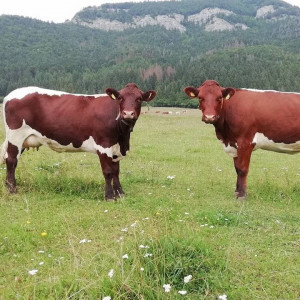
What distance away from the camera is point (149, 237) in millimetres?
4648

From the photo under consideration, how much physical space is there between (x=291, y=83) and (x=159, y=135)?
87.2 meters

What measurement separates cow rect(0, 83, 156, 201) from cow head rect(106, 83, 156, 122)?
0.16 meters

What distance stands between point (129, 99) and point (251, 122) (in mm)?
2594

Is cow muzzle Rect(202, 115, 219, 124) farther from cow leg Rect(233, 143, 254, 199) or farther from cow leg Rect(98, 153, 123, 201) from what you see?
cow leg Rect(98, 153, 123, 201)

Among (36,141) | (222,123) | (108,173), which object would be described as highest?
(222,123)

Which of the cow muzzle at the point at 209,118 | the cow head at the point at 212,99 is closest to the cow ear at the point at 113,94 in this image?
the cow head at the point at 212,99

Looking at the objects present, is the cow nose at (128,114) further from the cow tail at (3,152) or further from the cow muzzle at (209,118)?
the cow tail at (3,152)

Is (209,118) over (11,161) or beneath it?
over

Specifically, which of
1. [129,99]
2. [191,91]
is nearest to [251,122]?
[191,91]

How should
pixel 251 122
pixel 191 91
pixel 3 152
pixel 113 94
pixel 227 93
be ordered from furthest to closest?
pixel 3 152 < pixel 191 91 < pixel 251 122 < pixel 227 93 < pixel 113 94

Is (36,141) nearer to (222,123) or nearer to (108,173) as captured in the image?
(108,173)

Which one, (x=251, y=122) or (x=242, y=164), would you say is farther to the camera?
(x=242, y=164)

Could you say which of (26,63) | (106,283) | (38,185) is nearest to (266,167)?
(38,185)

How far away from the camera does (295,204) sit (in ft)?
26.4
